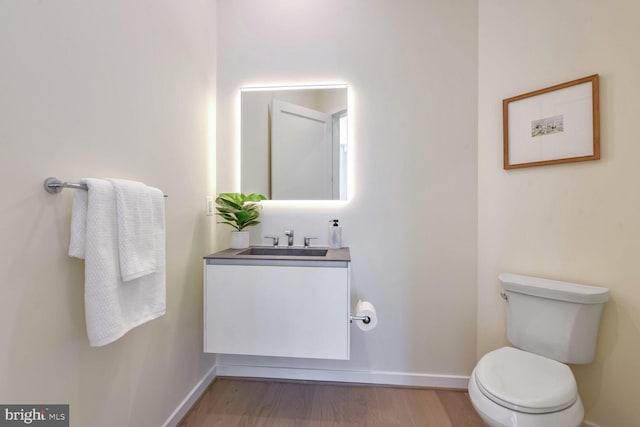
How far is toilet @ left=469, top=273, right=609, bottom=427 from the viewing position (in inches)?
37.8

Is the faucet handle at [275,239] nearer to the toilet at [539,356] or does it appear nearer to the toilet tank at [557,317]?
the toilet at [539,356]

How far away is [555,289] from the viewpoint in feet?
4.12

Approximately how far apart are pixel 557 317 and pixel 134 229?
190cm

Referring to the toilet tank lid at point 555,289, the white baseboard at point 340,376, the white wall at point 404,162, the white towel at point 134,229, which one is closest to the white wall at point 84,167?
the white towel at point 134,229

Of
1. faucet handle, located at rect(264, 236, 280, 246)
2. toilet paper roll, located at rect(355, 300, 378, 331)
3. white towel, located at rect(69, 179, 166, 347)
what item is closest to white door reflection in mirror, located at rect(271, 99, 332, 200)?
faucet handle, located at rect(264, 236, 280, 246)

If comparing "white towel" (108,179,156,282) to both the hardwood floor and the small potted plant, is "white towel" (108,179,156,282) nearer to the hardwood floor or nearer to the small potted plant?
the small potted plant

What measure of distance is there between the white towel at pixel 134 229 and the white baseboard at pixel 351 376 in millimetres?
1188

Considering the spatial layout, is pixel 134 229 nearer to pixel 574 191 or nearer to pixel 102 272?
pixel 102 272

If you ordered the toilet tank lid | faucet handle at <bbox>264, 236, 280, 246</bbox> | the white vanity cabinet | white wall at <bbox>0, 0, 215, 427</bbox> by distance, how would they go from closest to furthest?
white wall at <bbox>0, 0, 215, 427</bbox>, the toilet tank lid, the white vanity cabinet, faucet handle at <bbox>264, 236, 280, 246</bbox>

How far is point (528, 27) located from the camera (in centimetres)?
150

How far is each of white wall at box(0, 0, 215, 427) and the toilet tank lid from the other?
1.82m

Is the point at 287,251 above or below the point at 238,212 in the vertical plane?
below

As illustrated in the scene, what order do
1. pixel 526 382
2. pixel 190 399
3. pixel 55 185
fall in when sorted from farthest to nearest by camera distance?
pixel 190 399 → pixel 526 382 → pixel 55 185

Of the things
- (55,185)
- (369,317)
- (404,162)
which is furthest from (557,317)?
(55,185)
